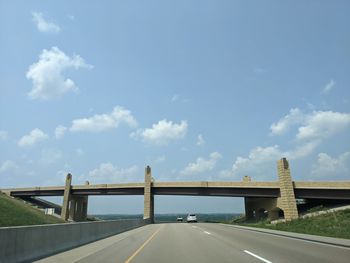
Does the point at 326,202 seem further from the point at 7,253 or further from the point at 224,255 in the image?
the point at 7,253

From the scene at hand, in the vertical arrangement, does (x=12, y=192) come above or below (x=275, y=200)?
→ above

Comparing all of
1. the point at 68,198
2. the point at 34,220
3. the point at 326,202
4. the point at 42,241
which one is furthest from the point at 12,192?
the point at 42,241

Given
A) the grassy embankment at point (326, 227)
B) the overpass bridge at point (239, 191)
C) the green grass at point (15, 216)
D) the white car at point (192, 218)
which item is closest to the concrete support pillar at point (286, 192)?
the overpass bridge at point (239, 191)

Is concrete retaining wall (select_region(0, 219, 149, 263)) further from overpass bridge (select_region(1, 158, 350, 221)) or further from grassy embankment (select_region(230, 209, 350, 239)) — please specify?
overpass bridge (select_region(1, 158, 350, 221))

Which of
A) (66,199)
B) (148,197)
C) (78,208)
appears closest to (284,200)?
(148,197)

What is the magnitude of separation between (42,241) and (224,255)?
6554 mm

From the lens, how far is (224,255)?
1317cm

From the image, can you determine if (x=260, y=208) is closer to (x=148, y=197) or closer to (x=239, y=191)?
(x=239, y=191)

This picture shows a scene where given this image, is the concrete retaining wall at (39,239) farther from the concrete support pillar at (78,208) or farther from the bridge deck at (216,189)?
the concrete support pillar at (78,208)

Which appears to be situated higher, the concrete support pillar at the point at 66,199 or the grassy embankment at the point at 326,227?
the concrete support pillar at the point at 66,199

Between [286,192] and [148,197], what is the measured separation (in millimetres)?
31970

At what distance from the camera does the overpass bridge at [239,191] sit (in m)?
64.8

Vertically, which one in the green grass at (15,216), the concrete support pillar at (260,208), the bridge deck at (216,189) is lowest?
the green grass at (15,216)

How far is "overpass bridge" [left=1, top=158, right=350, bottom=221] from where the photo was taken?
6475 cm
